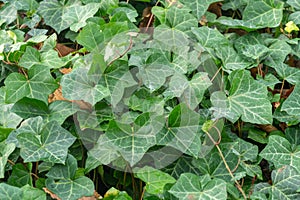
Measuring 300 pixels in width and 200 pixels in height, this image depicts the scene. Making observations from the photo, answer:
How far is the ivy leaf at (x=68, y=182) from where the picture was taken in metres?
1.37

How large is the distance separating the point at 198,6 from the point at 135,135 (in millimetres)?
626

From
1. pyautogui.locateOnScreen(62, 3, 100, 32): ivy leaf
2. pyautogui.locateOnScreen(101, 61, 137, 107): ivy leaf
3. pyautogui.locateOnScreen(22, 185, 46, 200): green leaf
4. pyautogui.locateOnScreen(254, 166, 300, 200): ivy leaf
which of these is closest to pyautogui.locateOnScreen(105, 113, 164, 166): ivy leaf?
pyautogui.locateOnScreen(101, 61, 137, 107): ivy leaf

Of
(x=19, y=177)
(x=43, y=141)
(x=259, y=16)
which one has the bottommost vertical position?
(x=19, y=177)

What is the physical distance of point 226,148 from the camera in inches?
59.2

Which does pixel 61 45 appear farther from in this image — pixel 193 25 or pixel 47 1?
pixel 193 25

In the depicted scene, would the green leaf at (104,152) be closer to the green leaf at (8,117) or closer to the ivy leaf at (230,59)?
the green leaf at (8,117)

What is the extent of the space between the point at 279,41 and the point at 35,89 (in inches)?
32.3

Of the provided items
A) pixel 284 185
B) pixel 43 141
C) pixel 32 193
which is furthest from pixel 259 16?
pixel 32 193

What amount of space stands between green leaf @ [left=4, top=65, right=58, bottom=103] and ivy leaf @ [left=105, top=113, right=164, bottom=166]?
0.82 ft

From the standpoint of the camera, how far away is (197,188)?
4.46 ft

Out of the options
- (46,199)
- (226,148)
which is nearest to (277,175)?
(226,148)

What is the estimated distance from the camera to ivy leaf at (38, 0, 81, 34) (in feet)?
5.92

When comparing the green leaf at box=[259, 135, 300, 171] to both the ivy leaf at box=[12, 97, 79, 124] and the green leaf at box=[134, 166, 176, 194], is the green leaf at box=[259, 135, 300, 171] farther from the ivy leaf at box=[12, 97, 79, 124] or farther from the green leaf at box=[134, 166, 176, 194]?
the ivy leaf at box=[12, 97, 79, 124]

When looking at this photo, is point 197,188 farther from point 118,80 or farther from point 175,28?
point 175,28
